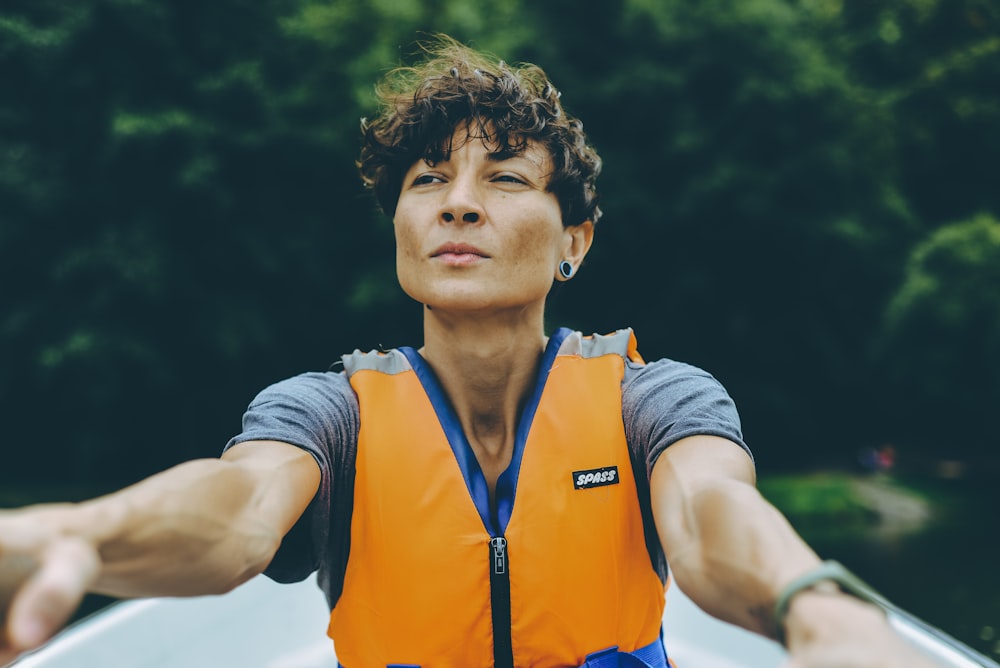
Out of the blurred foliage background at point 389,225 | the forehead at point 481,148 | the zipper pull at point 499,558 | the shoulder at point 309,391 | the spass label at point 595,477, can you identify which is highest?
the blurred foliage background at point 389,225

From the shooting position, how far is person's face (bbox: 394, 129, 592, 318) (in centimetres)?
164

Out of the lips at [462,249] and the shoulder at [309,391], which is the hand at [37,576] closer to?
the shoulder at [309,391]

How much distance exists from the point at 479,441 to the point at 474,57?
0.93 metres

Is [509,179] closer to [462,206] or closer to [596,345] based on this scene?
[462,206]

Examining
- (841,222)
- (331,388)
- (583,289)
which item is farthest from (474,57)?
(841,222)

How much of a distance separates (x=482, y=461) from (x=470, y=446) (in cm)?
4

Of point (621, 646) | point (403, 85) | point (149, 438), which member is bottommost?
point (621, 646)

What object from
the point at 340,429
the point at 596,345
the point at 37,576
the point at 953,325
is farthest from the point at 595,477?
the point at 953,325

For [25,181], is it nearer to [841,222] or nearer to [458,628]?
[841,222]

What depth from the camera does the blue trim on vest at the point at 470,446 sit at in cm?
158

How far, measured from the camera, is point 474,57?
6.79 feet

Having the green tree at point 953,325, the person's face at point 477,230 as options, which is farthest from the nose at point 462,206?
the green tree at point 953,325

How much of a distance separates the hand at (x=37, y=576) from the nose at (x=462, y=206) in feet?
3.09

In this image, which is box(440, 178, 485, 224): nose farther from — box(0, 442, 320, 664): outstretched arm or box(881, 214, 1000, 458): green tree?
box(881, 214, 1000, 458): green tree
